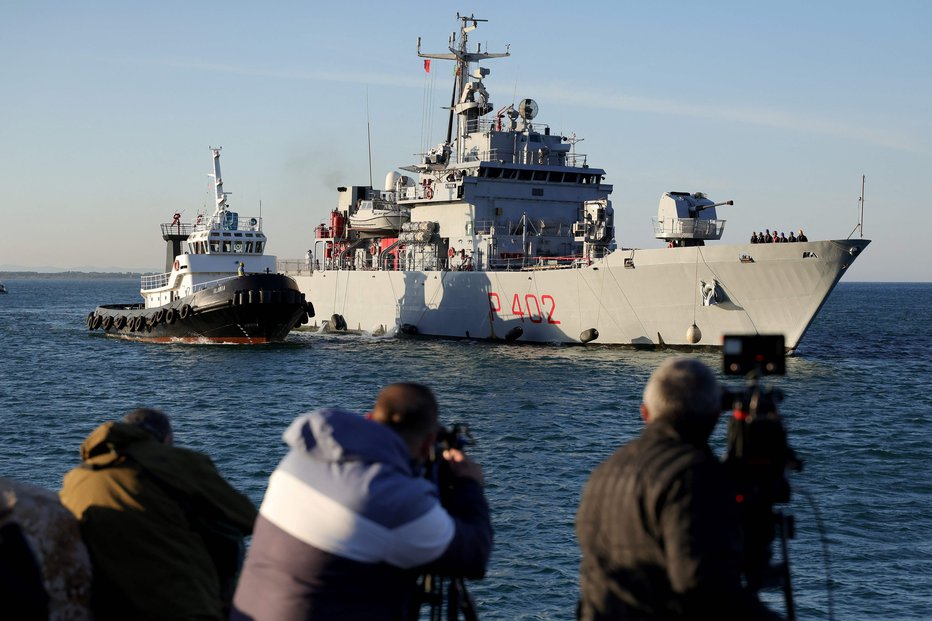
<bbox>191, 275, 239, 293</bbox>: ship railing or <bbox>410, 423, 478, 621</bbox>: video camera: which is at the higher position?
<bbox>191, 275, 239, 293</bbox>: ship railing

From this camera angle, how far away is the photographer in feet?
9.46

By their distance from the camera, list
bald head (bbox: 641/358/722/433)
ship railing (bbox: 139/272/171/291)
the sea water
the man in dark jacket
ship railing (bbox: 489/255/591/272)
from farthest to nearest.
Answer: ship railing (bbox: 139/272/171/291) → ship railing (bbox: 489/255/591/272) → the sea water → bald head (bbox: 641/358/722/433) → the man in dark jacket

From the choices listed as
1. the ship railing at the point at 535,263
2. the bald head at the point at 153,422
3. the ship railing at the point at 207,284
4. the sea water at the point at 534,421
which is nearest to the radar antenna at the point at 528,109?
the ship railing at the point at 535,263

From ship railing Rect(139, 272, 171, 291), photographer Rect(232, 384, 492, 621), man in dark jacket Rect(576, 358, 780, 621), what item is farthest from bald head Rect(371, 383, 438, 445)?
ship railing Rect(139, 272, 171, 291)

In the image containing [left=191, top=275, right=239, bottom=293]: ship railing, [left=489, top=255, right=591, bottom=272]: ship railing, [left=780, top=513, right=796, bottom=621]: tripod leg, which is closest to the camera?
[left=780, top=513, right=796, bottom=621]: tripod leg

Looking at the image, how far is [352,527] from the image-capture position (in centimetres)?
288

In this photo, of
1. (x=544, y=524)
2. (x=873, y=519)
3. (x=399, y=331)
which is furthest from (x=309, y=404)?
(x=399, y=331)

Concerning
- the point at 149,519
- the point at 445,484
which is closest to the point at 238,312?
the point at 149,519

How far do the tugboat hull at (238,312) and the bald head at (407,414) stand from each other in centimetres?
2855

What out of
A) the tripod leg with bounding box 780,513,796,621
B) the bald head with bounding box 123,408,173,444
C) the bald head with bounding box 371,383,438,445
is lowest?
the tripod leg with bounding box 780,513,796,621

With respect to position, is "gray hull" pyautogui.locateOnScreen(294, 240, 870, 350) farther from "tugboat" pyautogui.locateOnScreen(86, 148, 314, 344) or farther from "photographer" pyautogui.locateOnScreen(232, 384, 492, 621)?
"photographer" pyautogui.locateOnScreen(232, 384, 492, 621)

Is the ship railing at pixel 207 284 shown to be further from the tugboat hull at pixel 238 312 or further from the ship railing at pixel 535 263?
the ship railing at pixel 535 263

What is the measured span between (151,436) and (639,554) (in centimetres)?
183

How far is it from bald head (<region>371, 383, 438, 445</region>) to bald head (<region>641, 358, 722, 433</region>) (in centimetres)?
68
